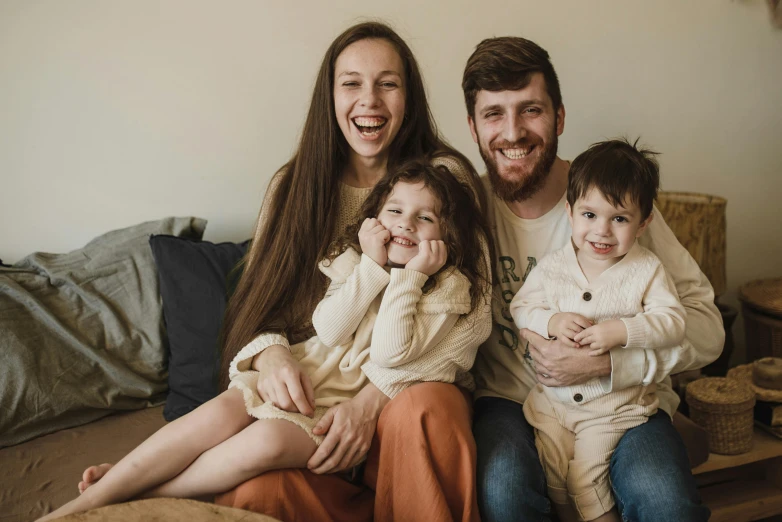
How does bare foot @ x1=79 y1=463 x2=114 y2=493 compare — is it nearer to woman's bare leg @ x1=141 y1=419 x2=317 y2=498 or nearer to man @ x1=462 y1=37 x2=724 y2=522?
woman's bare leg @ x1=141 y1=419 x2=317 y2=498

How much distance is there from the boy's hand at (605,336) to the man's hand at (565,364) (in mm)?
26

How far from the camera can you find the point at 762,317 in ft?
8.35

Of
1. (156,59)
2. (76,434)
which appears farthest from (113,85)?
(76,434)

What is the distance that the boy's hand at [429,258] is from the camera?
1530 mm

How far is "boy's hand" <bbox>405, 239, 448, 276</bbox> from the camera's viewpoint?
153 cm

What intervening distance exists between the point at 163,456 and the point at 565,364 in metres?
0.85

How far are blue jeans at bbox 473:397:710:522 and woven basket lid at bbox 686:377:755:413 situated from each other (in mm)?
566

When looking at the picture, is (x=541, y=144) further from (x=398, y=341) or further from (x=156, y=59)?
(x=156, y=59)

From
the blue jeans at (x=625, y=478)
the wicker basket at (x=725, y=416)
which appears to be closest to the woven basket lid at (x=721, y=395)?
the wicker basket at (x=725, y=416)

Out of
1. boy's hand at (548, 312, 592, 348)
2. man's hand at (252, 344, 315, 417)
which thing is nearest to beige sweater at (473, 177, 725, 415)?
boy's hand at (548, 312, 592, 348)

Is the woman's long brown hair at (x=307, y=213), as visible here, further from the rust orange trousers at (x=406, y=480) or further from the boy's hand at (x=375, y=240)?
the rust orange trousers at (x=406, y=480)

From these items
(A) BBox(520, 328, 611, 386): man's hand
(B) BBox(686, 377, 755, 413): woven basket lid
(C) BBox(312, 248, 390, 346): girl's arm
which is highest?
(C) BBox(312, 248, 390, 346): girl's arm

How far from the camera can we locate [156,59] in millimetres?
2213

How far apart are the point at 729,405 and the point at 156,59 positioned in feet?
6.65
